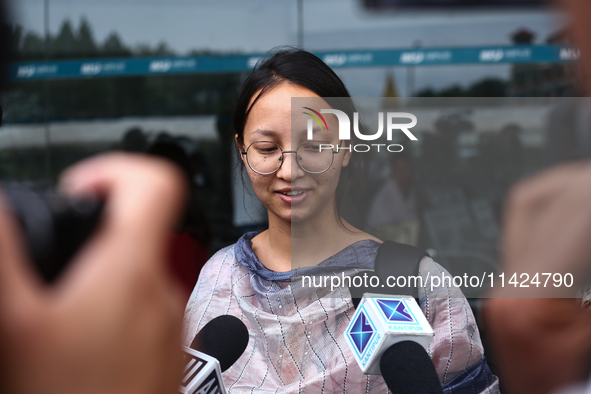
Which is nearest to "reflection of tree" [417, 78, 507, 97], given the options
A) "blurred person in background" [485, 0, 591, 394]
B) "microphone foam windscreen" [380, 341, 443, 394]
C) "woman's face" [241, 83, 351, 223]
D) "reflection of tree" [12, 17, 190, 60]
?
"reflection of tree" [12, 17, 190, 60]

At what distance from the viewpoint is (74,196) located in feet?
1.38

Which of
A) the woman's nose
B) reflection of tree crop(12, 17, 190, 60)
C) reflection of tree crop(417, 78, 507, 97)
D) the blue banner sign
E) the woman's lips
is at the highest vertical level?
reflection of tree crop(12, 17, 190, 60)

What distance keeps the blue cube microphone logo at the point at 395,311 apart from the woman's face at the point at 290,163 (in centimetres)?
38

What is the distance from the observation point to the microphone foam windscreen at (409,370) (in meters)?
0.79

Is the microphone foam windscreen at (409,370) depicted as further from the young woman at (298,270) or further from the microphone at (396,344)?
the young woman at (298,270)

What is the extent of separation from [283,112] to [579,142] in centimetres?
77

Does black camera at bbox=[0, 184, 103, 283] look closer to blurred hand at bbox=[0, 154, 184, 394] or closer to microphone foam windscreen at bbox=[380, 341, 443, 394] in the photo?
blurred hand at bbox=[0, 154, 184, 394]

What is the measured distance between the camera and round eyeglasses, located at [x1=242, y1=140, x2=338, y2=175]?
120 centimetres

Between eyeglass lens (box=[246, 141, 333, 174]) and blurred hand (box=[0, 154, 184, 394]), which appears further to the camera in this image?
eyeglass lens (box=[246, 141, 333, 174])

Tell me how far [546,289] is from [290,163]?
82cm

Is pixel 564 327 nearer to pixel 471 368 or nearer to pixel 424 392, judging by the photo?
pixel 424 392

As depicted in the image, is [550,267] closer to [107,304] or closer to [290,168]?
[107,304]

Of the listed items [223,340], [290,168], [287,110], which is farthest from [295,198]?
[223,340]

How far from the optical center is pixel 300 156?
47.3 inches
